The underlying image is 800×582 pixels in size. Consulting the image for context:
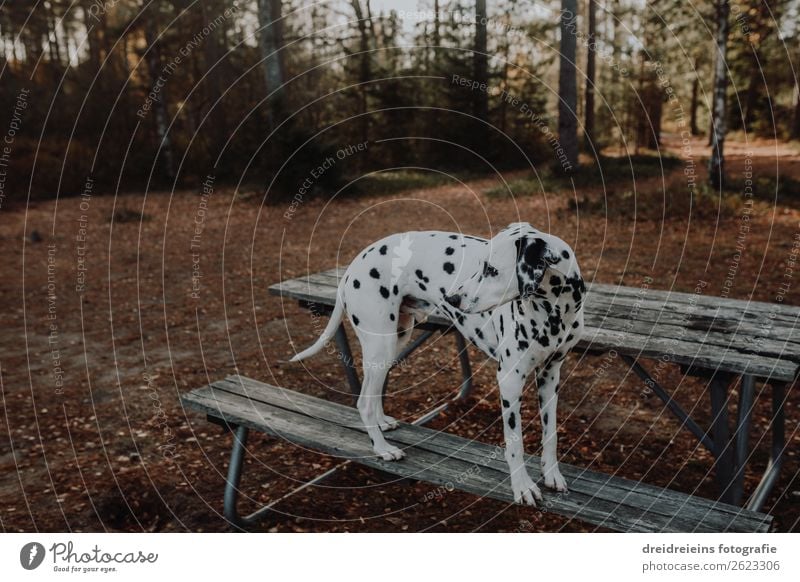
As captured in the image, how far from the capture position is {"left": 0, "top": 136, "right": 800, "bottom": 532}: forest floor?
479 cm

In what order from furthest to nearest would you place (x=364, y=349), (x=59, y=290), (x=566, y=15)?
(x=566, y=15) < (x=59, y=290) < (x=364, y=349)

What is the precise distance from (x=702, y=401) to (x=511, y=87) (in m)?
16.7

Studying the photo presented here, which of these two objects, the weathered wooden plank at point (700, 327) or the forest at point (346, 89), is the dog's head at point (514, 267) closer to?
the weathered wooden plank at point (700, 327)

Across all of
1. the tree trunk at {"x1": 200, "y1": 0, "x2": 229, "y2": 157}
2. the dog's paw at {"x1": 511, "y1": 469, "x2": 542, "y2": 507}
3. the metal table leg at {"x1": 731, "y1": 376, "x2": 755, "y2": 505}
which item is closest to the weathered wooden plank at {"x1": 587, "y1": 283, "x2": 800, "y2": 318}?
the metal table leg at {"x1": 731, "y1": 376, "x2": 755, "y2": 505}

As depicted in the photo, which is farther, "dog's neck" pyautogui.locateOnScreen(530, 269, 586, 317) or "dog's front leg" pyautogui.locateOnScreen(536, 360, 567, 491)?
"dog's front leg" pyautogui.locateOnScreen(536, 360, 567, 491)

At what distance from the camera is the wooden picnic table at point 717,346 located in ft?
12.3

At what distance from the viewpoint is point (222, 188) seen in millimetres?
20047

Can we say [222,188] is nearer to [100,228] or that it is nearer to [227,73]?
[100,228]

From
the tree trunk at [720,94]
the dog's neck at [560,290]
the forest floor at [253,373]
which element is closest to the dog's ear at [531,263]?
the dog's neck at [560,290]

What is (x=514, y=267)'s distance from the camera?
10.1 feet

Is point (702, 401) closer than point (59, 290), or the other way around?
point (702, 401)

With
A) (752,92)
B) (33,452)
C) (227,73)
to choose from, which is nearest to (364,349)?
(33,452)

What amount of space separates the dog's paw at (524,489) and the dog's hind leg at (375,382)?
2.48 feet

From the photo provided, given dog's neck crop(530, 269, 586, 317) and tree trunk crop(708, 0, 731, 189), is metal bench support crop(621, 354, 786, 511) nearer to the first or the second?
dog's neck crop(530, 269, 586, 317)
